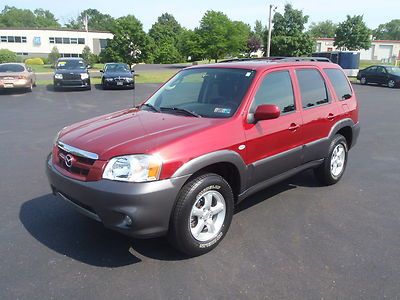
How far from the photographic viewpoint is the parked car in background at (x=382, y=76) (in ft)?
86.2

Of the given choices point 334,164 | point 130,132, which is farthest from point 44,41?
point 130,132

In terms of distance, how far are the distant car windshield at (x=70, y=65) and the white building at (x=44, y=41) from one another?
1993 inches

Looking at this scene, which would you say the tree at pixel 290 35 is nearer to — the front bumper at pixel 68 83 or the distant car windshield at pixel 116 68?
the distant car windshield at pixel 116 68

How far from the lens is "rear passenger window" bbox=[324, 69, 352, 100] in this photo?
217 inches

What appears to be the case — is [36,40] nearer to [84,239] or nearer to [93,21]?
[84,239]

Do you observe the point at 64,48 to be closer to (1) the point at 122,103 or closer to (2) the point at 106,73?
(2) the point at 106,73

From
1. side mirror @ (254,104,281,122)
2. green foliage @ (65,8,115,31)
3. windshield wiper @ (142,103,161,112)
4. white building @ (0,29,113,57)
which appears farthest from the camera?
green foliage @ (65,8,115,31)

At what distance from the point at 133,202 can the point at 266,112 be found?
1.62m

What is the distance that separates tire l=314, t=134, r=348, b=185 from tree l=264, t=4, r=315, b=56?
40.5 meters

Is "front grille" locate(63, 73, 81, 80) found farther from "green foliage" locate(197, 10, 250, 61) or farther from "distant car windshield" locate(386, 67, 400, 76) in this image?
"green foliage" locate(197, 10, 250, 61)

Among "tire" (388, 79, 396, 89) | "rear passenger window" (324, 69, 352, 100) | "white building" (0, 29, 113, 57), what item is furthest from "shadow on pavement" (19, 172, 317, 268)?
"white building" (0, 29, 113, 57)

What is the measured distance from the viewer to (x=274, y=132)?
4258mm

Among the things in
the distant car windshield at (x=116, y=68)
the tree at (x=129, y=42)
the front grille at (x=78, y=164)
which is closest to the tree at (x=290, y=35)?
the tree at (x=129, y=42)

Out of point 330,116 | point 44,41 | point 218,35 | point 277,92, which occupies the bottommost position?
point 330,116
